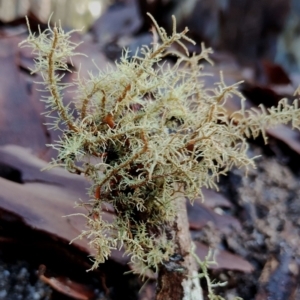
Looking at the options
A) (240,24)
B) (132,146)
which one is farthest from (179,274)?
(240,24)

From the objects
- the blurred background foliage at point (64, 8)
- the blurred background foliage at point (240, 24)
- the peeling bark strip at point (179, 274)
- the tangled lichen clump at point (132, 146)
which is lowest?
the peeling bark strip at point (179, 274)

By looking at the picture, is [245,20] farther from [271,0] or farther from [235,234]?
[235,234]

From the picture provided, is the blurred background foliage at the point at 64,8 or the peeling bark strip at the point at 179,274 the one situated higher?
the blurred background foliage at the point at 64,8

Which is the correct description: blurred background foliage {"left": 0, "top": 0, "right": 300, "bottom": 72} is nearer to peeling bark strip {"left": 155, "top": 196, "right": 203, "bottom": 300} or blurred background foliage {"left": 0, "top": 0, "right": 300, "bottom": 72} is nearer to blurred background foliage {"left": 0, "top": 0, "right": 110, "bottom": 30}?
blurred background foliage {"left": 0, "top": 0, "right": 110, "bottom": 30}

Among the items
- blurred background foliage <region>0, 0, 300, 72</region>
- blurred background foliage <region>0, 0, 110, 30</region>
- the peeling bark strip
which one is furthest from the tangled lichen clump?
blurred background foliage <region>0, 0, 110, 30</region>

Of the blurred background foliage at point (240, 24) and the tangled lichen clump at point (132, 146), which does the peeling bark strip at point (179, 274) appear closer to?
the tangled lichen clump at point (132, 146)

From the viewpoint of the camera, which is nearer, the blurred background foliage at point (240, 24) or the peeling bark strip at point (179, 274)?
the peeling bark strip at point (179, 274)

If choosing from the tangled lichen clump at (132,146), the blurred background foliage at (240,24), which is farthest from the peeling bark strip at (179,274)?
the blurred background foliage at (240,24)
